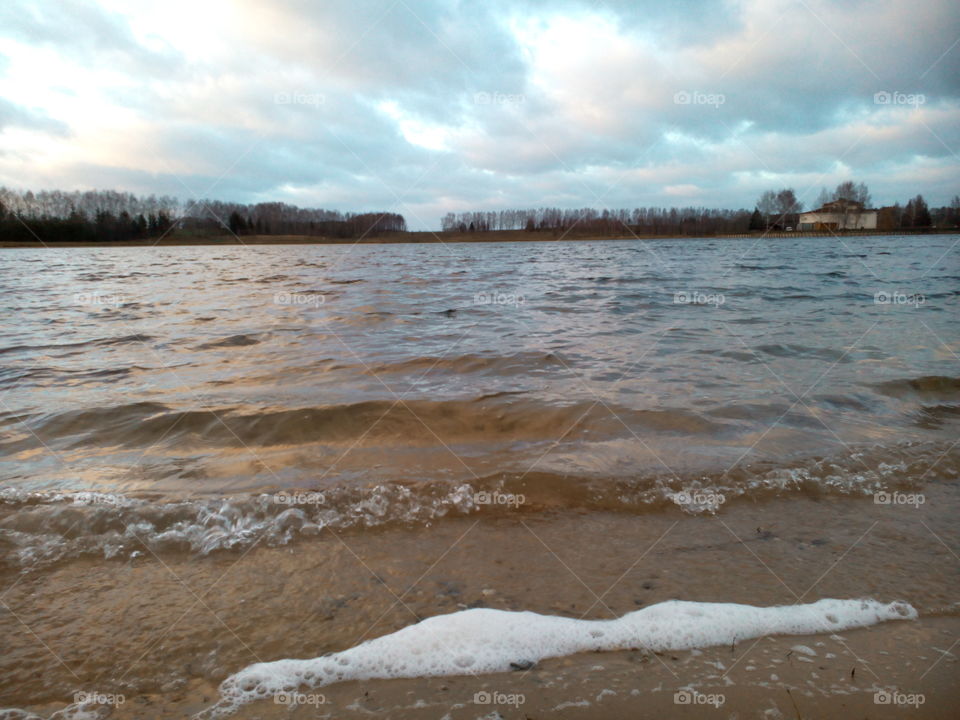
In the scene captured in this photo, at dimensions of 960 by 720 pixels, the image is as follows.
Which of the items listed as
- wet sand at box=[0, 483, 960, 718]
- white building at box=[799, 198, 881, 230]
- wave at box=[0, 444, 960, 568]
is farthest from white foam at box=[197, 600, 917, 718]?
white building at box=[799, 198, 881, 230]

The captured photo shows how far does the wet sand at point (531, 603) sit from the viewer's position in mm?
2129

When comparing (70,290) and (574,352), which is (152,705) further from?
(70,290)

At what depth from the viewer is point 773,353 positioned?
873 cm

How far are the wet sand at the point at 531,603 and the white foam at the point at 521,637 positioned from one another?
65mm

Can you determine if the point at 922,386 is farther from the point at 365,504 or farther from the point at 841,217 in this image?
the point at 841,217

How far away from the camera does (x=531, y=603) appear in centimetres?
273

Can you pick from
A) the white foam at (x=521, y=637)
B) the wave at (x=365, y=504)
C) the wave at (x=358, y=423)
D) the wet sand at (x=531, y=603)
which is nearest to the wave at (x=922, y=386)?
the wave at (x=365, y=504)

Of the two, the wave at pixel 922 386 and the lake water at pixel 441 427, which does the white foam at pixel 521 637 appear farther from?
the wave at pixel 922 386

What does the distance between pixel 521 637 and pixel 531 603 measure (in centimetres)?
29

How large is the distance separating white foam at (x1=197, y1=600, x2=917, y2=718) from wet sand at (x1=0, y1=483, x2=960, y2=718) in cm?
7

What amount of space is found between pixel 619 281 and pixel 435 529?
1881cm

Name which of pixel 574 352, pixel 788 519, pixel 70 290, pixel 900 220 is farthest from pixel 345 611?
pixel 900 220

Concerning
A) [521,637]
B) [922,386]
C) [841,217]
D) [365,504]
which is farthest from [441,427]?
[841,217]

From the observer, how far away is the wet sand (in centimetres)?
213
